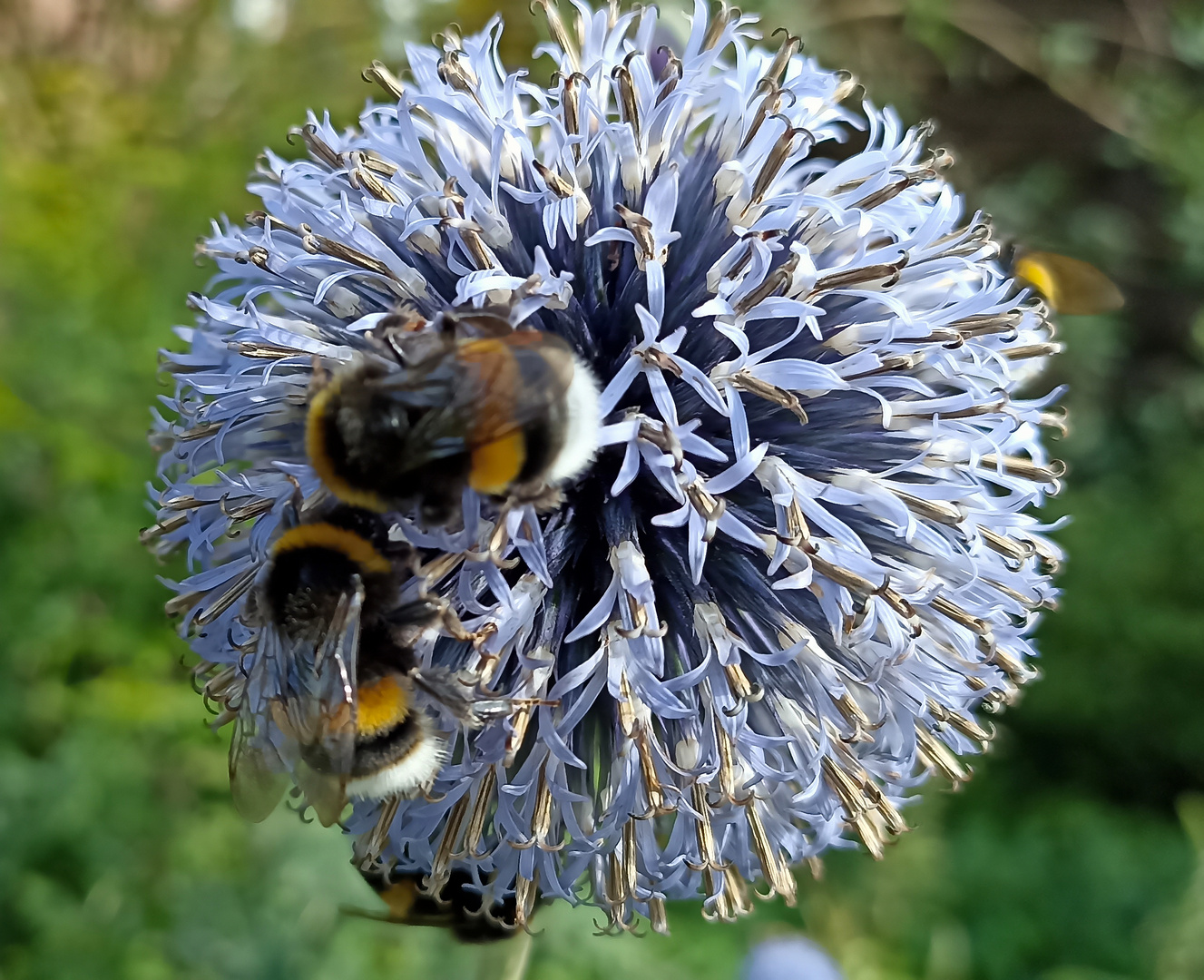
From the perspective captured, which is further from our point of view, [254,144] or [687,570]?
[254,144]

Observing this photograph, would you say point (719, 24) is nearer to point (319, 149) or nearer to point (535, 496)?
point (319, 149)

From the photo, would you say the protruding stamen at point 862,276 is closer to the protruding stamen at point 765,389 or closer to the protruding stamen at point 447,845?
the protruding stamen at point 765,389

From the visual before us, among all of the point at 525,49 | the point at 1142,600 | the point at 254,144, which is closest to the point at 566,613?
the point at 254,144

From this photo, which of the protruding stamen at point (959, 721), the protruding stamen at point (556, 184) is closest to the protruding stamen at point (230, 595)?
the protruding stamen at point (556, 184)

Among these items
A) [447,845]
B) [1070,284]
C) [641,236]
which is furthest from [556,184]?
[1070,284]

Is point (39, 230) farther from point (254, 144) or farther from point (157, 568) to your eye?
point (157, 568)

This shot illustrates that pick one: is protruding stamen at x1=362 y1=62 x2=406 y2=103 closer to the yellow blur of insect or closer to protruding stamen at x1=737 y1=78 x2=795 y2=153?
protruding stamen at x1=737 y1=78 x2=795 y2=153

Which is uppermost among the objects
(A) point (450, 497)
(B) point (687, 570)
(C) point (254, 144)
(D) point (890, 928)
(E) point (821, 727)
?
(C) point (254, 144)

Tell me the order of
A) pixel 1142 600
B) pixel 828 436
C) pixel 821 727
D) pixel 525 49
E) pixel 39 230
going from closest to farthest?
1. pixel 821 727
2. pixel 828 436
3. pixel 39 230
4. pixel 1142 600
5. pixel 525 49
